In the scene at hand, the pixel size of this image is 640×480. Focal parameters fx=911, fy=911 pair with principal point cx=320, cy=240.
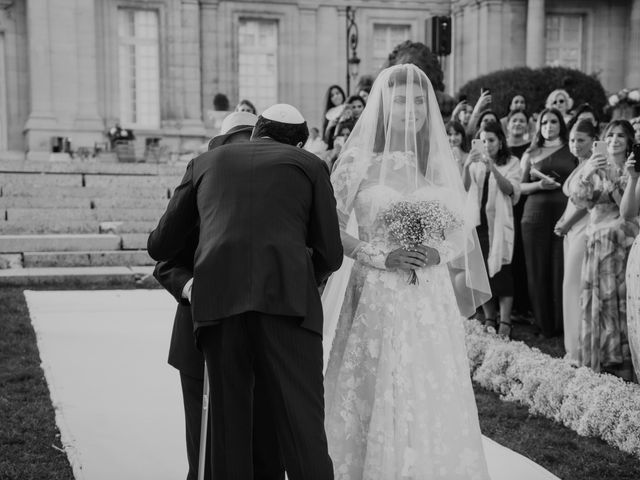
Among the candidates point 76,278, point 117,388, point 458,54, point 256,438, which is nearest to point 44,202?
point 76,278

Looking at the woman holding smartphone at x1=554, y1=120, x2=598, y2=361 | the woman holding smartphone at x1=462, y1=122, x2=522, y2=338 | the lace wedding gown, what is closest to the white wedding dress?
the lace wedding gown

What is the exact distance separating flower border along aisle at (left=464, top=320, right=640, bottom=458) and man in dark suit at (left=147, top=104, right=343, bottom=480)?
8.34 ft

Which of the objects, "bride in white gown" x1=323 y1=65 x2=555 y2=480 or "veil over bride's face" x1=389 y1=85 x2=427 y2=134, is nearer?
"bride in white gown" x1=323 y1=65 x2=555 y2=480

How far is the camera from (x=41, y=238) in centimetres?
1349

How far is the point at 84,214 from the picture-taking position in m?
15.4

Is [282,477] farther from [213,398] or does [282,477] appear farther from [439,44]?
[439,44]

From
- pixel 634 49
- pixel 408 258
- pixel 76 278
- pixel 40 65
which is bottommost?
pixel 76 278

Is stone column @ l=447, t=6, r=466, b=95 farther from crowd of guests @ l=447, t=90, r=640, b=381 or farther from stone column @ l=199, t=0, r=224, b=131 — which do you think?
crowd of guests @ l=447, t=90, r=640, b=381

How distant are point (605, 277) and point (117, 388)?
3.68 m

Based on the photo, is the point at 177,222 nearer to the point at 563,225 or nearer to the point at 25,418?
the point at 25,418

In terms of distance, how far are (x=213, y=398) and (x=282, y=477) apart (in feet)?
2.24

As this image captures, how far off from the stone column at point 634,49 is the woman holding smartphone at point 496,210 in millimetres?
21533

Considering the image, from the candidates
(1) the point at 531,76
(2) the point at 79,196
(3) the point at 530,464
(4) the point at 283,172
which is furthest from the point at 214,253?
Answer: (1) the point at 531,76

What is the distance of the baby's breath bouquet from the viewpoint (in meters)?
4.37
